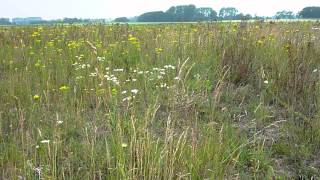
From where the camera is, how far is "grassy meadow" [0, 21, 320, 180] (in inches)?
94.6

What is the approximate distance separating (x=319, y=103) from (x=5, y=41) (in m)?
6.14

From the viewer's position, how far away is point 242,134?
3.16m

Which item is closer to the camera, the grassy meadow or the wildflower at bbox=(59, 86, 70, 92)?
the grassy meadow

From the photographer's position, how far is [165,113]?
3.69 m

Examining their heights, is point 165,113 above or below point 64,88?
below

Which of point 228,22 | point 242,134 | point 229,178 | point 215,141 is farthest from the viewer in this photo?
point 228,22

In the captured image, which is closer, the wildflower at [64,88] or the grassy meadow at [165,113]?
the grassy meadow at [165,113]

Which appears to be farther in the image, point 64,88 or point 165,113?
point 64,88

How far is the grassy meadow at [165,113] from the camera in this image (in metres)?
2.40

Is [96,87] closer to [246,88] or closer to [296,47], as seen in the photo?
[246,88]

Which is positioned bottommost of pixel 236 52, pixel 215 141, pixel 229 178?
pixel 229 178

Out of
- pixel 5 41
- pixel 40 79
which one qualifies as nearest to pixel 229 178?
pixel 40 79

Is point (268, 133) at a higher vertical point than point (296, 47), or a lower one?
lower

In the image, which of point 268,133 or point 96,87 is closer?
point 268,133
